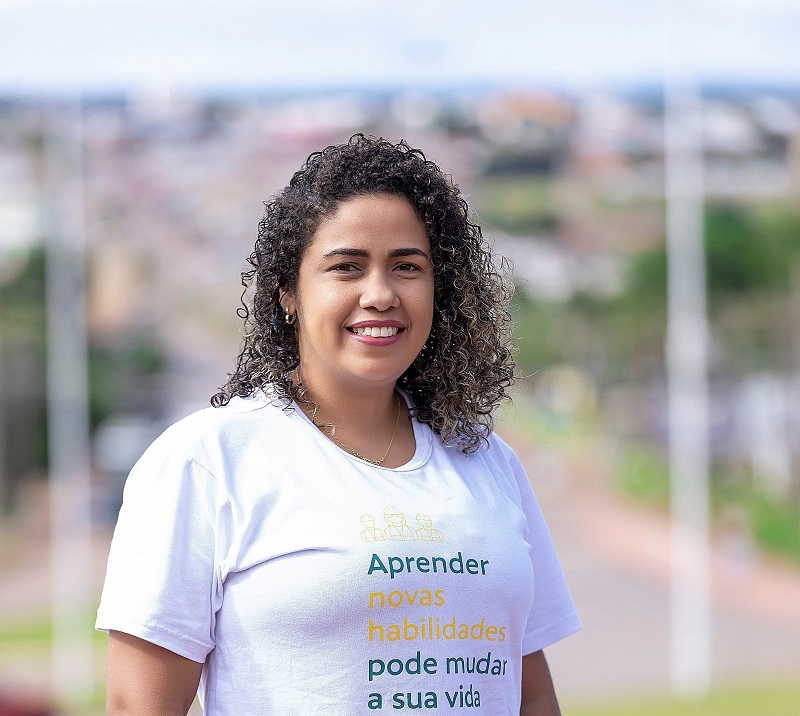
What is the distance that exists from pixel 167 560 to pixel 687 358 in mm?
10133

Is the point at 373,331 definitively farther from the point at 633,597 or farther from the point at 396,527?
the point at 633,597

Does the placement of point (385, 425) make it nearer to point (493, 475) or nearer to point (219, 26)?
point (493, 475)

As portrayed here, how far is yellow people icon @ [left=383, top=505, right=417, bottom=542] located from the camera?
165 centimetres

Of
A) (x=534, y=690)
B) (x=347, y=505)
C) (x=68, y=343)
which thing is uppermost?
(x=68, y=343)

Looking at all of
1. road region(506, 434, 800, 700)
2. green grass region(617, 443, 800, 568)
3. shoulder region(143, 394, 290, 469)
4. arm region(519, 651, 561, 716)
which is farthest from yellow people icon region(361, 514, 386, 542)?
green grass region(617, 443, 800, 568)

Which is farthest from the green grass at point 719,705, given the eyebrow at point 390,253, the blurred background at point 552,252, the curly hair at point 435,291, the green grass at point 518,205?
the eyebrow at point 390,253

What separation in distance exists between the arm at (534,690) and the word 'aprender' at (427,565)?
0.95 feet

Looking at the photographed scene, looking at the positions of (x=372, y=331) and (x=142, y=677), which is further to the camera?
(x=372, y=331)

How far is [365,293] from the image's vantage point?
1.72 m

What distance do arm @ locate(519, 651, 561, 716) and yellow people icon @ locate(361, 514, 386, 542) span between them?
0.41m

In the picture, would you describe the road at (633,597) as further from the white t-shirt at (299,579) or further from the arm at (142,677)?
the arm at (142,677)

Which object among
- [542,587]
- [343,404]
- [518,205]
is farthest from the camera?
[518,205]

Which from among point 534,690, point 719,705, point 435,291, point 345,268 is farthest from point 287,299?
point 719,705

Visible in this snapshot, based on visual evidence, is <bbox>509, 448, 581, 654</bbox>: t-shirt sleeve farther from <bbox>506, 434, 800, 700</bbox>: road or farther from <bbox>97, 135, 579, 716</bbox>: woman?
<bbox>506, 434, 800, 700</bbox>: road
